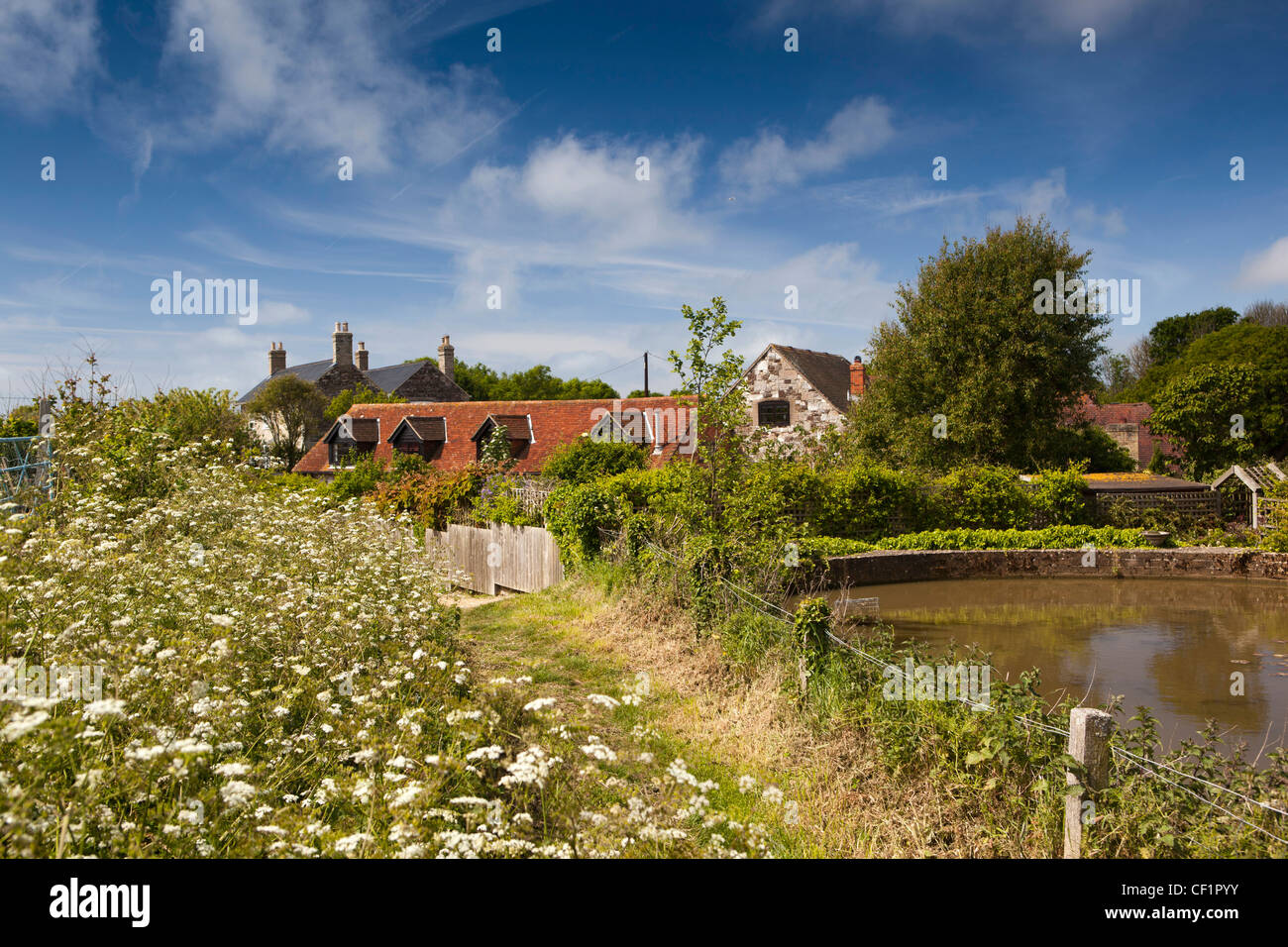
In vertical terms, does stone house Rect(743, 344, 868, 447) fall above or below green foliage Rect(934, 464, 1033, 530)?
above

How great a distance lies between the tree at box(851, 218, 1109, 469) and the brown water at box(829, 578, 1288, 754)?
721cm

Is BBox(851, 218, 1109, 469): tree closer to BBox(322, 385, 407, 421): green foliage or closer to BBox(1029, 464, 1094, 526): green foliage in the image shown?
BBox(1029, 464, 1094, 526): green foliage

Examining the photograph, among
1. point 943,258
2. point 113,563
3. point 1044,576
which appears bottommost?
point 1044,576

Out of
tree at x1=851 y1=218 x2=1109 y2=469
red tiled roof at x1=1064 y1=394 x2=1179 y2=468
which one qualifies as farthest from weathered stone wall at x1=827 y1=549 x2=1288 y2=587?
red tiled roof at x1=1064 y1=394 x2=1179 y2=468

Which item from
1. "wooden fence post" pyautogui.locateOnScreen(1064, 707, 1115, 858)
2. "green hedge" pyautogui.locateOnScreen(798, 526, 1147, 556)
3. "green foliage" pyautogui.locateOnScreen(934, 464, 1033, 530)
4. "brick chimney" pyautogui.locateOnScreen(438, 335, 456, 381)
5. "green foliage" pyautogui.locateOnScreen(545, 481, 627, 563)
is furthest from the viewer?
"brick chimney" pyautogui.locateOnScreen(438, 335, 456, 381)

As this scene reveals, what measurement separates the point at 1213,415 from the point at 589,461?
20.5 metres

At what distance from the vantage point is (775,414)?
33125 mm

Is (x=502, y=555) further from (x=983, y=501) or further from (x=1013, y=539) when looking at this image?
(x=983, y=501)

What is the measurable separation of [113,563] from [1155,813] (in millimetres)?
7177

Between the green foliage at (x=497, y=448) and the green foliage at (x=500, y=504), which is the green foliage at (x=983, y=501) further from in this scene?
the green foliage at (x=497, y=448)

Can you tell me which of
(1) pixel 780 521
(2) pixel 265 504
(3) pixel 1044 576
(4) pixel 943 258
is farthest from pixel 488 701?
(4) pixel 943 258

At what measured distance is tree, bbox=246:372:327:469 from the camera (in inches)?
1671
